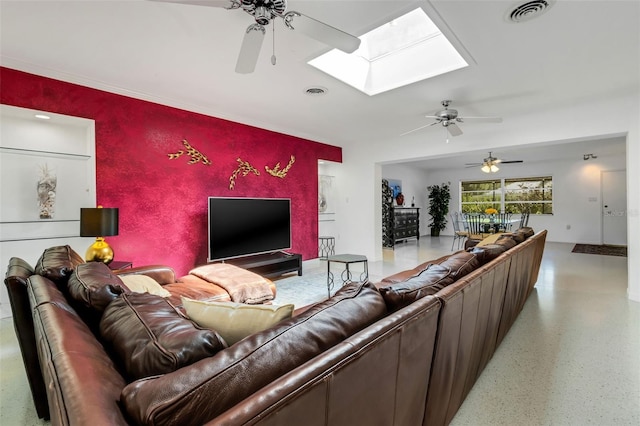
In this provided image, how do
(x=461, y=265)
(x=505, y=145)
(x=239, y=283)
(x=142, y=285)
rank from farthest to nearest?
(x=505, y=145), (x=239, y=283), (x=142, y=285), (x=461, y=265)

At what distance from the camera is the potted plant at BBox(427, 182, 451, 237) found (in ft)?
35.2

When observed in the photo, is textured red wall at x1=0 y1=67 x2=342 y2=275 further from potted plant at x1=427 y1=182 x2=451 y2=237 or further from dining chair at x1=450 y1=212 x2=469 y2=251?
potted plant at x1=427 y1=182 x2=451 y2=237

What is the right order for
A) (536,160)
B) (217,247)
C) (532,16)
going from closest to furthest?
1. (532,16)
2. (217,247)
3. (536,160)

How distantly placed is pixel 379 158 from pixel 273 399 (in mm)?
5896

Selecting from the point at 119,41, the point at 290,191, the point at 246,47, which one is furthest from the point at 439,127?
the point at 119,41

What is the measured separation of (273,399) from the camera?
0.59 m

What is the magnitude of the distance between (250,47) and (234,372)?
2.03 m

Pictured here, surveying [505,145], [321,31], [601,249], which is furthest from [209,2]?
[601,249]

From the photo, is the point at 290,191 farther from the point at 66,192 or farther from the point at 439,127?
the point at 66,192

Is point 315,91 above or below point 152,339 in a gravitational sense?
above

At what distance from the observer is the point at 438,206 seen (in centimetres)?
1076

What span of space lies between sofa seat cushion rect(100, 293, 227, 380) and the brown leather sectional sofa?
1 cm

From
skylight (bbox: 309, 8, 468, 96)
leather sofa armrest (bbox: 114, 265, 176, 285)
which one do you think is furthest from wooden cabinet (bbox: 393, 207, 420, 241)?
leather sofa armrest (bbox: 114, 265, 176, 285)

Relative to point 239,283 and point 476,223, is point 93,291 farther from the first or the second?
point 476,223
